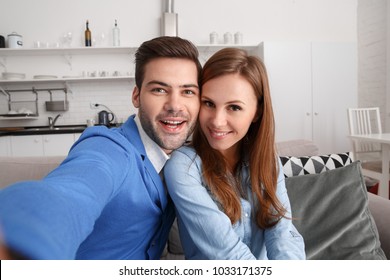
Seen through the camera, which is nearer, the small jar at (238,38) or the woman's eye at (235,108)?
the woman's eye at (235,108)

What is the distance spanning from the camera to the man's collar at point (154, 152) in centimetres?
90

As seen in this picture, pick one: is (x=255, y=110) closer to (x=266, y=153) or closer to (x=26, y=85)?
(x=266, y=153)

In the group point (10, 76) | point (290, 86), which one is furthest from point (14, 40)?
point (290, 86)

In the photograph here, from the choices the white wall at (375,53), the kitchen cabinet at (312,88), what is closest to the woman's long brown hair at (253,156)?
the kitchen cabinet at (312,88)

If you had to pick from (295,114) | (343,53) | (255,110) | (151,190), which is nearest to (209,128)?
(255,110)

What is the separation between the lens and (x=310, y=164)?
1371mm

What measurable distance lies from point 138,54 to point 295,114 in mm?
3477

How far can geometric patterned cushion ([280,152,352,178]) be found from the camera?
1344 millimetres

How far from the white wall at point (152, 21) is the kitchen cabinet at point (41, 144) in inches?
33.8

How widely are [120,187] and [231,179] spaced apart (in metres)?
0.43

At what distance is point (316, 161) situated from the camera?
1390mm

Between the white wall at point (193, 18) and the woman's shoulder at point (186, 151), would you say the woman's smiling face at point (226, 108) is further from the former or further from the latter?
the white wall at point (193, 18)

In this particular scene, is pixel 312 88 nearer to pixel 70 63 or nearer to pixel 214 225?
pixel 70 63

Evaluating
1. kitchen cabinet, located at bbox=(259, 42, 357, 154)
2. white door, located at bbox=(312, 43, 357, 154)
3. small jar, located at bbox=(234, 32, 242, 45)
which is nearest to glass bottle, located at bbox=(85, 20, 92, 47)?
small jar, located at bbox=(234, 32, 242, 45)
